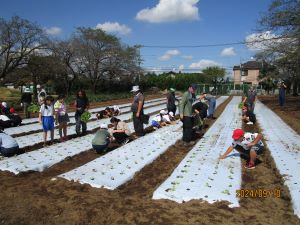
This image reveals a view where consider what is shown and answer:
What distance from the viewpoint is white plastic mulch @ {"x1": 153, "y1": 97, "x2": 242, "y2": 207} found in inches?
228

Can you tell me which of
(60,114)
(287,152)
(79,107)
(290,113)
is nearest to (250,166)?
(287,152)

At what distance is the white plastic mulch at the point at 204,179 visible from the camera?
5793 millimetres

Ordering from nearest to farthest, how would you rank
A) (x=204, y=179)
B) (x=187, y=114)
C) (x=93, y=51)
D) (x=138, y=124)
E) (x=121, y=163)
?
(x=204, y=179) < (x=121, y=163) < (x=187, y=114) < (x=138, y=124) < (x=93, y=51)

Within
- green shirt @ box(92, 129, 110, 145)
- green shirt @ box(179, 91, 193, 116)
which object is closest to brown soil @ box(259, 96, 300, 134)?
green shirt @ box(179, 91, 193, 116)

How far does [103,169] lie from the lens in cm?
748

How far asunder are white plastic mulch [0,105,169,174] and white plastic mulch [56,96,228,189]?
101 centimetres

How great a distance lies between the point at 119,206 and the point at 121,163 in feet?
8.92

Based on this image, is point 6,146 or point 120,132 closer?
point 6,146

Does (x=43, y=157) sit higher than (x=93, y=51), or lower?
lower

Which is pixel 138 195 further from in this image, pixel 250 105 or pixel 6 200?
pixel 250 105

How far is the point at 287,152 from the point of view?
9273 millimetres

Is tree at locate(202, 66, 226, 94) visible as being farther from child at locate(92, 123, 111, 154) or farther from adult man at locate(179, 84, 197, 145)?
child at locate(92, 123, 111, 154)

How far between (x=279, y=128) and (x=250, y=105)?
3008 millimetres

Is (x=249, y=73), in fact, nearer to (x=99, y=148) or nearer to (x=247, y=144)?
(x=99, y=148)
